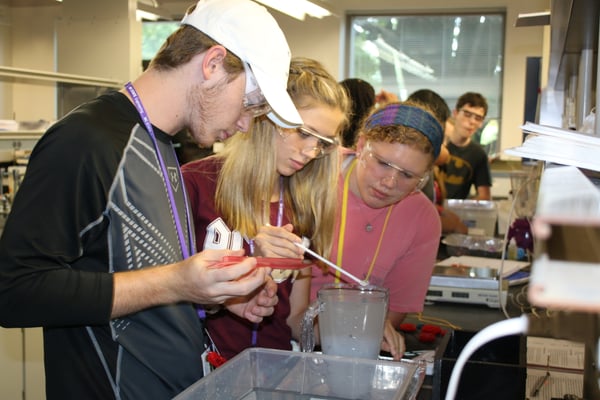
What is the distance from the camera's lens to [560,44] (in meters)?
2.03

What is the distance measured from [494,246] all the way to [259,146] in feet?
7.77

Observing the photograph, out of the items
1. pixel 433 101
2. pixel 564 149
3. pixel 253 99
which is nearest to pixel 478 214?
pixel 433 101

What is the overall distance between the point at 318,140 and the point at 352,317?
55 centimetres

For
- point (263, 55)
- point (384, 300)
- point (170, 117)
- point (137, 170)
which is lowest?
point (384, 300)

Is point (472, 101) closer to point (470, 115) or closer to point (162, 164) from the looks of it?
point (470, 115)

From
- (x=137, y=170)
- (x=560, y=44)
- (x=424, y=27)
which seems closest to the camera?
(x=137, y=170)

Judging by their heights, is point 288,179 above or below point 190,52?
below

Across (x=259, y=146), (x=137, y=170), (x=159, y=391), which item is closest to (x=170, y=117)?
(x=137, y=170)

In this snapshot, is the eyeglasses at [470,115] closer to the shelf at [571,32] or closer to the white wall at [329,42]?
the white wall at [329,42]

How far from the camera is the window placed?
312 inches

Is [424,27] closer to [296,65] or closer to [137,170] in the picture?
[296,65]

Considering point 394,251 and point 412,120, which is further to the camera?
point 394,251

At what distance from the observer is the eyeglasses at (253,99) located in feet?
4.41

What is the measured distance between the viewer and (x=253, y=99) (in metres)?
1.38
